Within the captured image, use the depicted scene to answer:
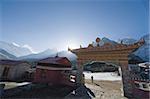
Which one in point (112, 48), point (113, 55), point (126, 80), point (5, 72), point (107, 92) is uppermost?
point (112, 48)

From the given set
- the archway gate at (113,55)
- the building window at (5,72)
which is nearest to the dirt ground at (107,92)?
the archway gate at (113,55)

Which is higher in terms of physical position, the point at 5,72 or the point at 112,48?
the point at 112,48

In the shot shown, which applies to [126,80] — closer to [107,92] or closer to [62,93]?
[107,92]

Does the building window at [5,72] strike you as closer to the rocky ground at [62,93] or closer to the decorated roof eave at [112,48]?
the rocky ground at [62,93]

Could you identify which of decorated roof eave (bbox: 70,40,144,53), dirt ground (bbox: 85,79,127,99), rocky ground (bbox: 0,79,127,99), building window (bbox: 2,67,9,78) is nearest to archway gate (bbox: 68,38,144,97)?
decorated roof eave (bbox: 70,40,144,53)

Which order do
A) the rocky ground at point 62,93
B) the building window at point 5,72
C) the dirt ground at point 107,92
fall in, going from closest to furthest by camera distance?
the rocky ground at point 62,93
the dirt ground at point 107,92
the building window at point 5,72


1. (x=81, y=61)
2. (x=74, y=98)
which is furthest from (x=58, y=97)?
(x=81, y=61)

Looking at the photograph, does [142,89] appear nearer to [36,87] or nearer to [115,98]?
[115,98]

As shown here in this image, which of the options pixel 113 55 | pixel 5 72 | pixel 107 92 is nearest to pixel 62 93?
pixel 107 92

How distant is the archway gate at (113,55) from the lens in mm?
11388

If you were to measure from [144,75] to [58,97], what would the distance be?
19.8m

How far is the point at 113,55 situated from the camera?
41.5 feet

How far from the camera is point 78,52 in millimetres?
15383

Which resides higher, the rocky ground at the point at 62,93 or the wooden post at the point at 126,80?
the wooden post at the point at 126,80
